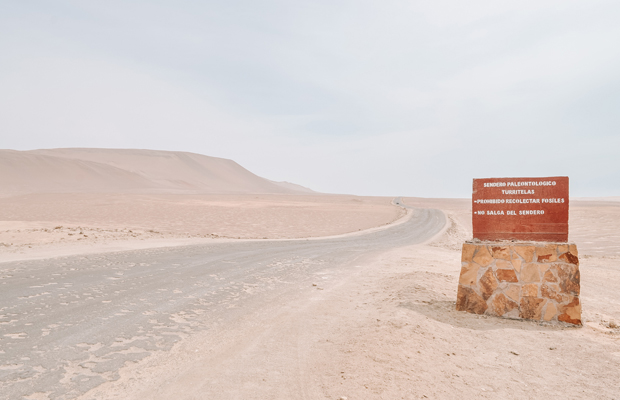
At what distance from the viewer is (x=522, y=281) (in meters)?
7.08

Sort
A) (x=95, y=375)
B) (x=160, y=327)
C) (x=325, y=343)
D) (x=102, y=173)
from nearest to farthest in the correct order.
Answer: (x=95, y=375) → (x=325, y=343) → (x=160, y=327) → (x=102, y=173)

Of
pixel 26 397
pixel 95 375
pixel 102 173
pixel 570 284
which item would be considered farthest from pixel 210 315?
pixel 102 173

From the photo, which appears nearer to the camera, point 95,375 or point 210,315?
point 95,375

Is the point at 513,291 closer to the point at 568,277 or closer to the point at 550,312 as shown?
the point at 550,312

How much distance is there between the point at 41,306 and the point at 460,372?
22.7 feet

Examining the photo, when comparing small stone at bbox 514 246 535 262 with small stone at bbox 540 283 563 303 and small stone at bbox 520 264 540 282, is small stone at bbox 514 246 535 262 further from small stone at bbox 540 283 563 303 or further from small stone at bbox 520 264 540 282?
small stone at bbox 540 283 563 303

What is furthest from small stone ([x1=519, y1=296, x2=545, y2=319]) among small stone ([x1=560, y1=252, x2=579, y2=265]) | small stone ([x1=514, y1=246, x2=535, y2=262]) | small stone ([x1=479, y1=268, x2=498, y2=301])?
small stone ([x1=560, y1=252, x2=579, y2=265])

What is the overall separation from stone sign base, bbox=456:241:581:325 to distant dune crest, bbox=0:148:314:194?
10220cm

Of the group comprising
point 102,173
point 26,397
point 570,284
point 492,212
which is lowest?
point 26,397

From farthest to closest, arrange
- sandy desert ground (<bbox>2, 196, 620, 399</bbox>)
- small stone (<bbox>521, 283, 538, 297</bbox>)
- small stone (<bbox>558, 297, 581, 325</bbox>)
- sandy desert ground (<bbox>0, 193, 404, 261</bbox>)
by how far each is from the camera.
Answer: sandy desert ground (<bbox>0, 193, 404, 261</bbox>), small stone (<bbox>521, 283, 538, 297</bbox>), small stone (<bbox>558, 297, 581, 325</bbox>), sandy desert ground (<bbox>2, 196, 620, 399</bbox>)

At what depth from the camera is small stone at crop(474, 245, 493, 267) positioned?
7.28 metres

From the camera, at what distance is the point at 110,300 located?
7.85 metres

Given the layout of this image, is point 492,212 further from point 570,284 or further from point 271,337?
point 271,337

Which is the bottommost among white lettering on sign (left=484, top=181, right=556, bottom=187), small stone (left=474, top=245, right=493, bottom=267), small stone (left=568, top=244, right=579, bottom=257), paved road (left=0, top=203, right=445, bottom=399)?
paved road (left=0, top=203, right=445, bottom=399)
